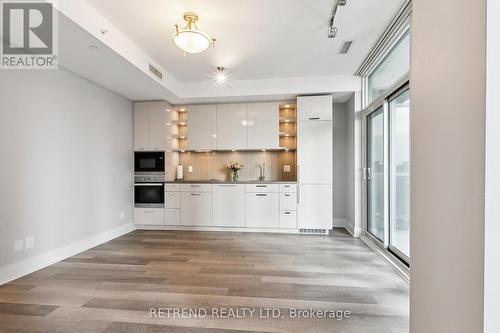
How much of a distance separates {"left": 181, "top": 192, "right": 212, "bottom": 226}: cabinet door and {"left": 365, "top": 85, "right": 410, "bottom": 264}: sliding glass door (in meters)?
2.88

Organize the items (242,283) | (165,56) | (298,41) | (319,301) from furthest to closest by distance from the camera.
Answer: (165,56)
(298,41)
(242,283)
(319,301)

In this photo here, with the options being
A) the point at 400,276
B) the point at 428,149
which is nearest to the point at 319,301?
the point at 400,276

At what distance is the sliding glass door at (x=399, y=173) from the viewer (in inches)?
115

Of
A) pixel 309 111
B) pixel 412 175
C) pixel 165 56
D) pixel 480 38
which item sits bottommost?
pixel 412 175

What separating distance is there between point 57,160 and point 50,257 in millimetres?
1235

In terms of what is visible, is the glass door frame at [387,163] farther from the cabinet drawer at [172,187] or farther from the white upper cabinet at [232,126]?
the cabinet drawer at [172,187]

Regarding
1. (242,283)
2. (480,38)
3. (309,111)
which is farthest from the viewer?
(309,111)

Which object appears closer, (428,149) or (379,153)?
(428,149)

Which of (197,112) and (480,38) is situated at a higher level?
(197,112)

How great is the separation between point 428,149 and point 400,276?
2367mm

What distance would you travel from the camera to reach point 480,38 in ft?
2.07

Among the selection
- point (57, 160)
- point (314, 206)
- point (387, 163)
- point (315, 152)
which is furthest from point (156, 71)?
point (387, 163)

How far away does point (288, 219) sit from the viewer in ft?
15.0

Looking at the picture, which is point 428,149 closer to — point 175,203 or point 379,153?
point 379,153
